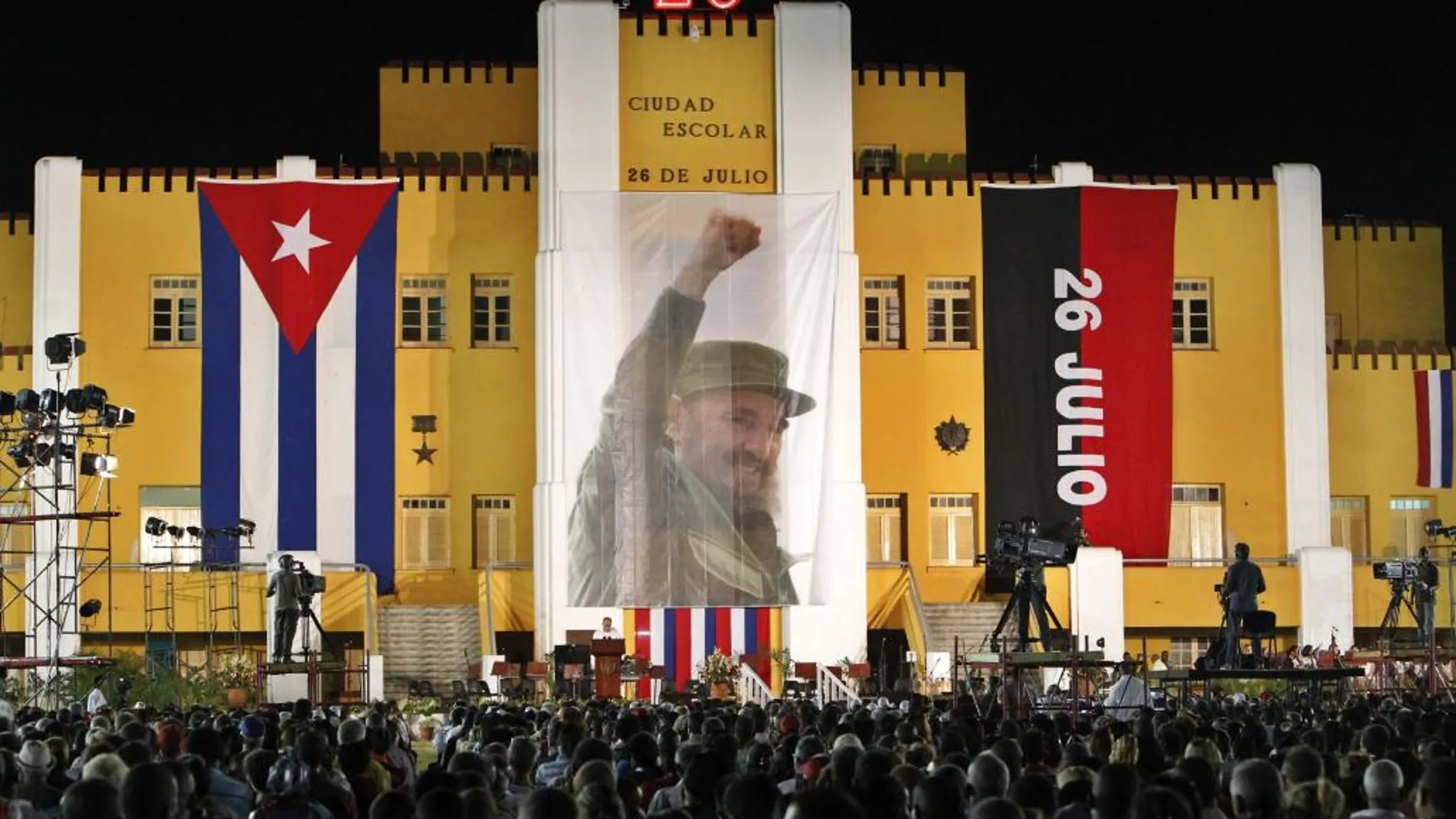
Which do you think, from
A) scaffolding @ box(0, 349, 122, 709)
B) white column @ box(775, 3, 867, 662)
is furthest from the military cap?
scaffolding @ box(0, 349, 122, 709)

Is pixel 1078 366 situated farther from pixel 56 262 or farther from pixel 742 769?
pixel 742 769

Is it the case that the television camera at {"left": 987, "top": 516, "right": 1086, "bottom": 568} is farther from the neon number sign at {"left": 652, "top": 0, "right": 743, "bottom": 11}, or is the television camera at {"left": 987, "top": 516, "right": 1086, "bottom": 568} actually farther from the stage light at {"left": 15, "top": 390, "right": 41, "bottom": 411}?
the neon number sign at {"left": 652, "top": 0, "right": 743, "bottom": 11}

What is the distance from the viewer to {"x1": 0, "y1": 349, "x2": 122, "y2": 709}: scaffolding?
28172 millimetres

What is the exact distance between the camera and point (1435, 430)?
139 ft

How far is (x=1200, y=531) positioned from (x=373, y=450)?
1513 cm

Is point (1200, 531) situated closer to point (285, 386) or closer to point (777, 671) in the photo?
point (777, 671)

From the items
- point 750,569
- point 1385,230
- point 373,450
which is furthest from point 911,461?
point 1385,230

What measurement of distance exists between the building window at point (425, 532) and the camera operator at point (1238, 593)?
18.8m

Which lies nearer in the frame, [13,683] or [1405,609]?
[13,683]

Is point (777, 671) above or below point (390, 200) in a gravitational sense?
below

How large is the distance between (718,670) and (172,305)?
12239mm

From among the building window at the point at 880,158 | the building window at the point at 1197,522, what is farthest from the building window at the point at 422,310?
the building window at the point at 1197,522

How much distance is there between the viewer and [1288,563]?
40.5m

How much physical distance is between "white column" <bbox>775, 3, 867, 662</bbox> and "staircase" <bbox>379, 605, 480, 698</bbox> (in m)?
5.61
